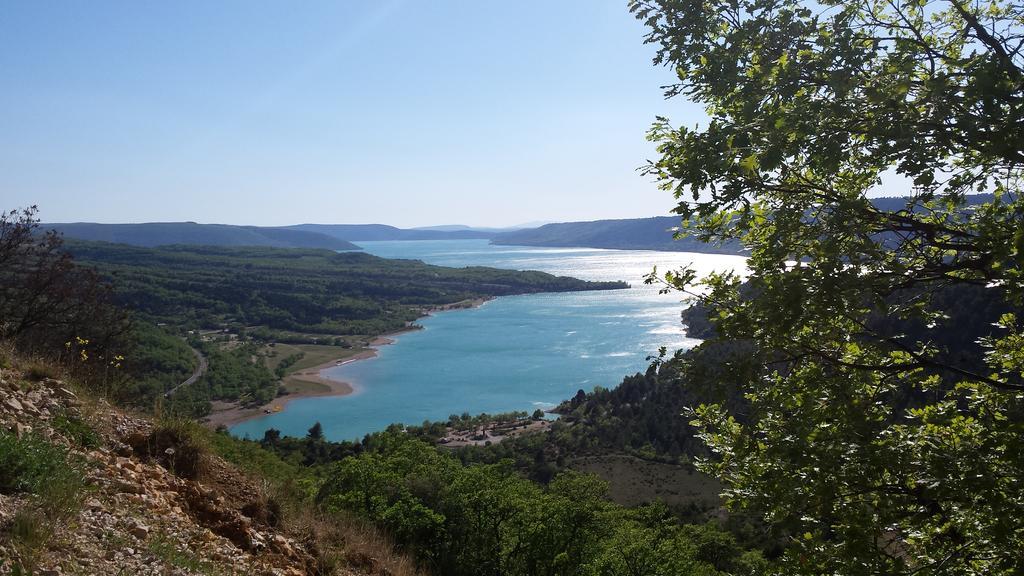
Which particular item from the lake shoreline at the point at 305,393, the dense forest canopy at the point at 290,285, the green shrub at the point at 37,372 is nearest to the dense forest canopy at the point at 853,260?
→ the green shrub at the point at 37,372

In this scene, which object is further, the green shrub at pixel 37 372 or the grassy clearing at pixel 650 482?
the grassy clearing at pixel 650 482

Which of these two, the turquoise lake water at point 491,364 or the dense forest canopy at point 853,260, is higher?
the dense forest canopy at point 853,260

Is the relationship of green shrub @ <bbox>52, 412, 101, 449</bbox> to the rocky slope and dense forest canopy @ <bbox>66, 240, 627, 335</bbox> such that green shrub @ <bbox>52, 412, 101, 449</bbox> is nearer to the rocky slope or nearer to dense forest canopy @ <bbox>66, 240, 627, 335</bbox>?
the rocky slope

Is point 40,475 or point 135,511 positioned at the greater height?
point 40,475

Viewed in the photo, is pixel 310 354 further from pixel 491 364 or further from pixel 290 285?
pixel 290 285

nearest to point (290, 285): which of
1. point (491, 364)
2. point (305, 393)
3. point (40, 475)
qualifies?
point (491, 364)

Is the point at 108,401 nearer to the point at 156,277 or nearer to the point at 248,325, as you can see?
the point at 248,325

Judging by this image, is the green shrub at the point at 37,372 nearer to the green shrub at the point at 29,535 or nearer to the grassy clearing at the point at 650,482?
the green shrub at the point at 29,535
